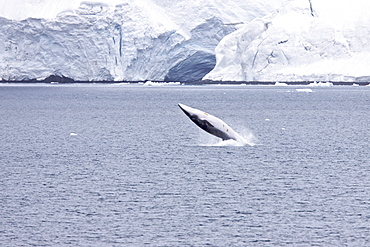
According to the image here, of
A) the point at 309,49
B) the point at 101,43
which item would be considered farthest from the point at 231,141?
the point at 101,43

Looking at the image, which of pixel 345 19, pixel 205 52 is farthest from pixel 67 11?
pixel 345 19

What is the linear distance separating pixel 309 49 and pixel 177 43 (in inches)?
919

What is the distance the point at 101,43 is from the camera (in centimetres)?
11719

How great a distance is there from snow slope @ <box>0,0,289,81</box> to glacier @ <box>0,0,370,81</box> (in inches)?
7.1

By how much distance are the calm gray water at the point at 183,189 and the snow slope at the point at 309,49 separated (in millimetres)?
69955

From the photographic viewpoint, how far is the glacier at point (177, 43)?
11200 centimetres

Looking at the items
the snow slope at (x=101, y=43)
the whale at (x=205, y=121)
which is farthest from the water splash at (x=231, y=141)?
the snow slope at (x=101, y=43)

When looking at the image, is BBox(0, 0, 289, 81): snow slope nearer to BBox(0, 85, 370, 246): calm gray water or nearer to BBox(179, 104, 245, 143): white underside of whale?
BBox(0, 85, 370, 246): calm gray water

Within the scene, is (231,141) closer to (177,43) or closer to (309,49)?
(309,49)

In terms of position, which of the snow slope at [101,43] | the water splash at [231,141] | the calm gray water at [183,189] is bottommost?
the snow slope at [101,43]

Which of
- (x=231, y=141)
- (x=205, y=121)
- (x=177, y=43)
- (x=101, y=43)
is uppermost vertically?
(x=205, y=121)

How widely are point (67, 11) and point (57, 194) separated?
105 metres

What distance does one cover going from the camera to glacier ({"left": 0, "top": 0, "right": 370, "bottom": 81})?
367 feet

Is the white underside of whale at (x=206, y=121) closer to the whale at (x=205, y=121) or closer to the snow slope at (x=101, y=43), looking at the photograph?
the whale at (x=205, y=121)
